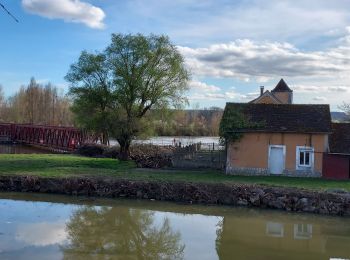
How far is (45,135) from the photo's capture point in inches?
2403

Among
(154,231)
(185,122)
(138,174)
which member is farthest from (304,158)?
(185,122)

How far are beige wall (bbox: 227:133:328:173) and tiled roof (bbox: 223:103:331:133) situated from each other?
1.22 ft

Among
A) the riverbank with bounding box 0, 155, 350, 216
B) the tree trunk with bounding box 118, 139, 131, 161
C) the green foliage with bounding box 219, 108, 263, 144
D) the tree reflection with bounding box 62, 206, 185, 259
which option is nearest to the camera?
the tree reflection with bounding box 62, 206, 185, 259

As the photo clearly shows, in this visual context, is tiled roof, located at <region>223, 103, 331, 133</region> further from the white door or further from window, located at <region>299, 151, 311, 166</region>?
window, located at <region>299, 151, 311, 166</region>

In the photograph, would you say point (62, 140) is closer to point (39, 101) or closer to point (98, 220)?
point (39, 101)

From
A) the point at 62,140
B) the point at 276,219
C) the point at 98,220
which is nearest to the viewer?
the point at 98,220

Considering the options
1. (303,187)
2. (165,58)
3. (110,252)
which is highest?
(165,58)

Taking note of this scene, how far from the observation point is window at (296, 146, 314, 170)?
26.5 meters

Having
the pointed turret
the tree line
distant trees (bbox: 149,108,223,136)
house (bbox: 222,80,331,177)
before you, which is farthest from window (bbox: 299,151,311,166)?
the tree line

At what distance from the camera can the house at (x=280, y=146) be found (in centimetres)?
2656

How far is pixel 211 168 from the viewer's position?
97.7ft

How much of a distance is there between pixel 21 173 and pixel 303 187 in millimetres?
14297

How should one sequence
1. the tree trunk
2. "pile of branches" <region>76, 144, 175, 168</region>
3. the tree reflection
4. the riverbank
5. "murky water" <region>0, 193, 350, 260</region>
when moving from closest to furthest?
the tree reflection → "murky water" <region>0, 193, 350, 260</region> → the riverbank → "pile of branches" <region>76, 144, 175, 168</region> → the tree trunk

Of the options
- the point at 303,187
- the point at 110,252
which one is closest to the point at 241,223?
the point at 303,187
